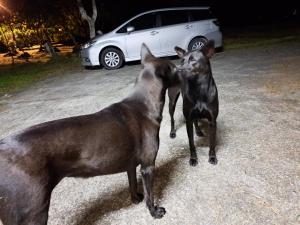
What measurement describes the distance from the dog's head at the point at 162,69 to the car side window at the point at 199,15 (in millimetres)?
8829

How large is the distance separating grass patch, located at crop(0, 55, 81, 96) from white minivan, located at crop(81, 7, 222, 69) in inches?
75.2

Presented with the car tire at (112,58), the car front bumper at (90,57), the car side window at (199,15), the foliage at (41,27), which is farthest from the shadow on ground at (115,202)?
the foliage at (41,27)

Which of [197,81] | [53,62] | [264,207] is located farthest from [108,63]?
[264,207]

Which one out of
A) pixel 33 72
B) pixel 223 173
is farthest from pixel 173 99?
pixel 33 72

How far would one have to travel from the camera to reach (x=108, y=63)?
35.9 feet

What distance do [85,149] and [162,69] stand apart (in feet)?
3.22

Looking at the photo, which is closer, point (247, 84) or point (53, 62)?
point (247, 84)

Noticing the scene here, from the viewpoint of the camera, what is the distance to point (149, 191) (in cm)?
292

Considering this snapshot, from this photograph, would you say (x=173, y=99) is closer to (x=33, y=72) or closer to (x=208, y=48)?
(x=208, y=48)

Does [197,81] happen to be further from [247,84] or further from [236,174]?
[247,84]

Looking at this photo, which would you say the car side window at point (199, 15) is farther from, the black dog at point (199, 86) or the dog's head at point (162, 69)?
the dog's head at point (162, 69)

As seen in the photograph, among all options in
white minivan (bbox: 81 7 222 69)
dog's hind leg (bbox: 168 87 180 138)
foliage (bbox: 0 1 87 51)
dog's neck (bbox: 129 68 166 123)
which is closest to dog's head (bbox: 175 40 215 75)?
dog's neck (bbox: 129 68 166 123)

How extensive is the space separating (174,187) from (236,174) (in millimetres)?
751

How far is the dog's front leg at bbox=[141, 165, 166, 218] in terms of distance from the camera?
2.85 metres
